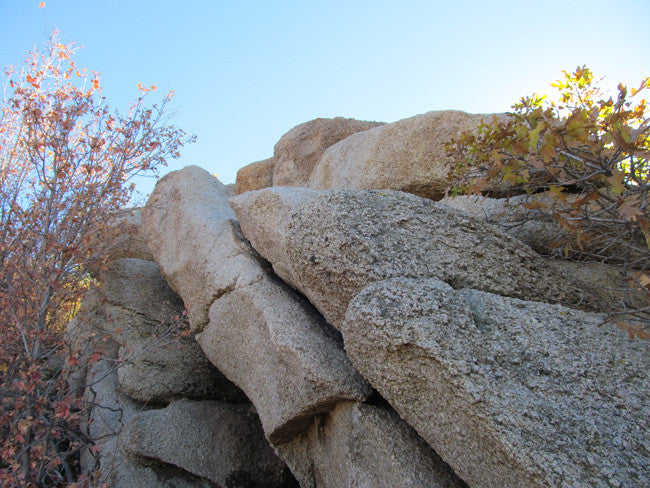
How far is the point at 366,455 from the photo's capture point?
332cm

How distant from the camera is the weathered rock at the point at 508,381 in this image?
2301mm

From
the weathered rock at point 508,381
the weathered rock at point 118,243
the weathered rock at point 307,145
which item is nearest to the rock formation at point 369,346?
the weathered rock at point 508,381

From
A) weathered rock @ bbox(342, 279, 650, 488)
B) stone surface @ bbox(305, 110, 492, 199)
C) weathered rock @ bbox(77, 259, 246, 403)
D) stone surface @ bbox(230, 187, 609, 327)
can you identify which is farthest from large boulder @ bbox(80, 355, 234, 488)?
stone surface @ bbox(305, 110, 492, 199)

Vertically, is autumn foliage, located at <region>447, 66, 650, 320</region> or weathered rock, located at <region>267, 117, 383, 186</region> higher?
weathered rock, located at <region>267, 117, 383, 186</region>

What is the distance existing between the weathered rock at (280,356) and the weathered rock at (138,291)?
197cm

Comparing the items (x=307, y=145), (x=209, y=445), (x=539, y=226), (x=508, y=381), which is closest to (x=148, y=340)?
(x=209, y=445)

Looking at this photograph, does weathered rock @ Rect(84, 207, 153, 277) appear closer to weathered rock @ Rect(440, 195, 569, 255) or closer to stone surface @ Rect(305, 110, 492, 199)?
stone surface @ Rect(305, 110, 492, 199)

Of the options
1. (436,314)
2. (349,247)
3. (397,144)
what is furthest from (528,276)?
(397,144)

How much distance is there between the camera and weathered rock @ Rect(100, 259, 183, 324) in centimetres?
673

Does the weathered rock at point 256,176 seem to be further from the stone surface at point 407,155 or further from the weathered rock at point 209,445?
the weathered rock at point 209,445

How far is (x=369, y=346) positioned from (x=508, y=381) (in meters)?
0.84

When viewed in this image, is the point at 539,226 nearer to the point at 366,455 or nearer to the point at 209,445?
the point at 366,455

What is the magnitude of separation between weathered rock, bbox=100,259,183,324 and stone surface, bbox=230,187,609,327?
3.70m

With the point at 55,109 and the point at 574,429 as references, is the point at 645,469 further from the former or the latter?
the point at 55,109
